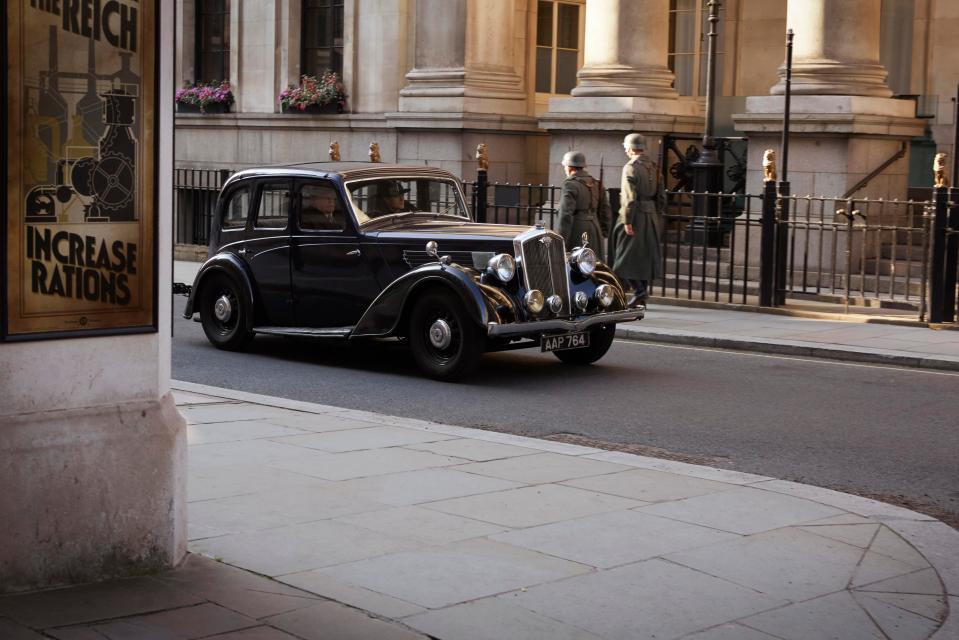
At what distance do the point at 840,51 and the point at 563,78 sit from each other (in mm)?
8520

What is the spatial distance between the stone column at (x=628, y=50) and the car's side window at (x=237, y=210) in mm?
9214

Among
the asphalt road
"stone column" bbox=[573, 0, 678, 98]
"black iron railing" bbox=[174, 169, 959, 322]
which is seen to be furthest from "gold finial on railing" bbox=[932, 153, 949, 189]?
"stone column" bbox=[573, 0, 678, 98]

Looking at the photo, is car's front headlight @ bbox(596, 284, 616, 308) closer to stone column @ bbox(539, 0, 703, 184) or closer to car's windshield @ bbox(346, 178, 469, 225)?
car's windshield @ bbox(346, 178, 469, 225)

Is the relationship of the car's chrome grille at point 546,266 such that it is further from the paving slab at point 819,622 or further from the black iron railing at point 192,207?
the black iron railing at point 192,207

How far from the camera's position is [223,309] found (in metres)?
14.2

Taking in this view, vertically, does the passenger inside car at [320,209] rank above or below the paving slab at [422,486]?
above

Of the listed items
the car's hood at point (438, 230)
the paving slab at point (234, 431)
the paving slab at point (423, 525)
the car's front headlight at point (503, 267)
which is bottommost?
the paving slab at point (423, 525)

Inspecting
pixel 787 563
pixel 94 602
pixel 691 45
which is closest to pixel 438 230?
pixel 787 563

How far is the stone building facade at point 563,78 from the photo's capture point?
19.7 m

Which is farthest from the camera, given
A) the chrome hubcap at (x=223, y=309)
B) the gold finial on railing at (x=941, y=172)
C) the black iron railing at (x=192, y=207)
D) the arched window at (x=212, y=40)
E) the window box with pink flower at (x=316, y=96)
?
the arched window at (x=212, y=40)

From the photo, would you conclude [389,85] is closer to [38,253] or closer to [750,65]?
[750,65]

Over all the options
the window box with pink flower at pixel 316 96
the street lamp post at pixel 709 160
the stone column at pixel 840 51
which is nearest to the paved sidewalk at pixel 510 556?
the stone column at pixel 840 51

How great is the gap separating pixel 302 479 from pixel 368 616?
2.47 metres

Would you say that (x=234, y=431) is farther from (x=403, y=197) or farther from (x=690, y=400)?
(x=403, y=197)
